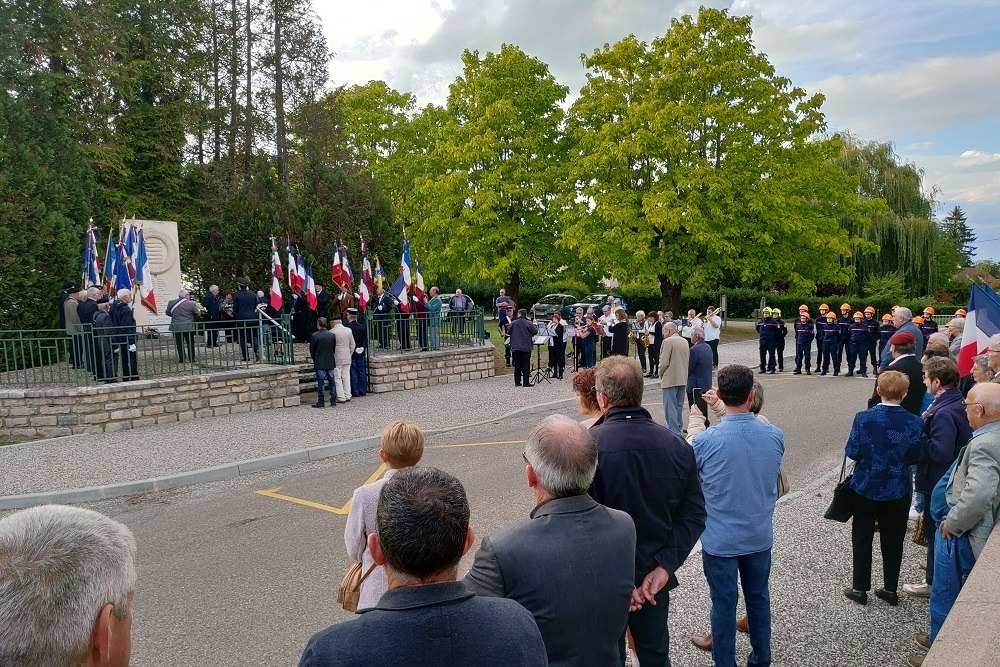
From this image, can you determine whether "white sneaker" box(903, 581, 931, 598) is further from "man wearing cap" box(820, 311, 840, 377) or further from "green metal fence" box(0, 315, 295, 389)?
"man wearing cap" box(820, 311, 840, 377)

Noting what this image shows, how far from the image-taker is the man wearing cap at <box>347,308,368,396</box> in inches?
616

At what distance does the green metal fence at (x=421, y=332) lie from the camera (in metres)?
16.9

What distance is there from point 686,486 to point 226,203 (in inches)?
855

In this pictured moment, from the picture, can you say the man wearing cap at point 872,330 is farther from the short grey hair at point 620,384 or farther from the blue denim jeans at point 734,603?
the short grey hair at point 620,384

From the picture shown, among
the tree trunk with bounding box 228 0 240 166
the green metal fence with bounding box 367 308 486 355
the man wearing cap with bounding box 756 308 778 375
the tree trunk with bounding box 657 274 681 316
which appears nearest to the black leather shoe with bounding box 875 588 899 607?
the green metal fence with bounding box 367 308 486 355

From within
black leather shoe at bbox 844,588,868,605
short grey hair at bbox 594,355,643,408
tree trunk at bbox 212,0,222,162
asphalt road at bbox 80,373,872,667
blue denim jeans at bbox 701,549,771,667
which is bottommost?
asphalt road at bbox 80,373,872,667

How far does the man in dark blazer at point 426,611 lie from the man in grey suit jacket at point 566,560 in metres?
0.52

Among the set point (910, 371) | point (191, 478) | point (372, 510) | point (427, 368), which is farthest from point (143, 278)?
point (910, 371)

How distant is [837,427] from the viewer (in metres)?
11.8

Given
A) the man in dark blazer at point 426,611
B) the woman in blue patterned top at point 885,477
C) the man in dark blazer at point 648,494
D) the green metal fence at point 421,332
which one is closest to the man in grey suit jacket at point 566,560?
the man in dark blazer at point 426,611

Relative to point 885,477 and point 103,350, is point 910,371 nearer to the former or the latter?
point 885,477

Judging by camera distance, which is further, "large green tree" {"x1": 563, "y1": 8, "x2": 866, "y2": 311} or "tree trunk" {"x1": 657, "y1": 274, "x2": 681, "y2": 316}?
"tree trunk" {"x1": 657, "y1": 274, "x2": 681, "y2": 316}

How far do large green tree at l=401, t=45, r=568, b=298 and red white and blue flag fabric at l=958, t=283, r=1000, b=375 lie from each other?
23.2 metres

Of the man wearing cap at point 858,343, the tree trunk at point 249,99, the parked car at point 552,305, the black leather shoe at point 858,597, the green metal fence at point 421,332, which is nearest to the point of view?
the black leather shoe at point 858,597
